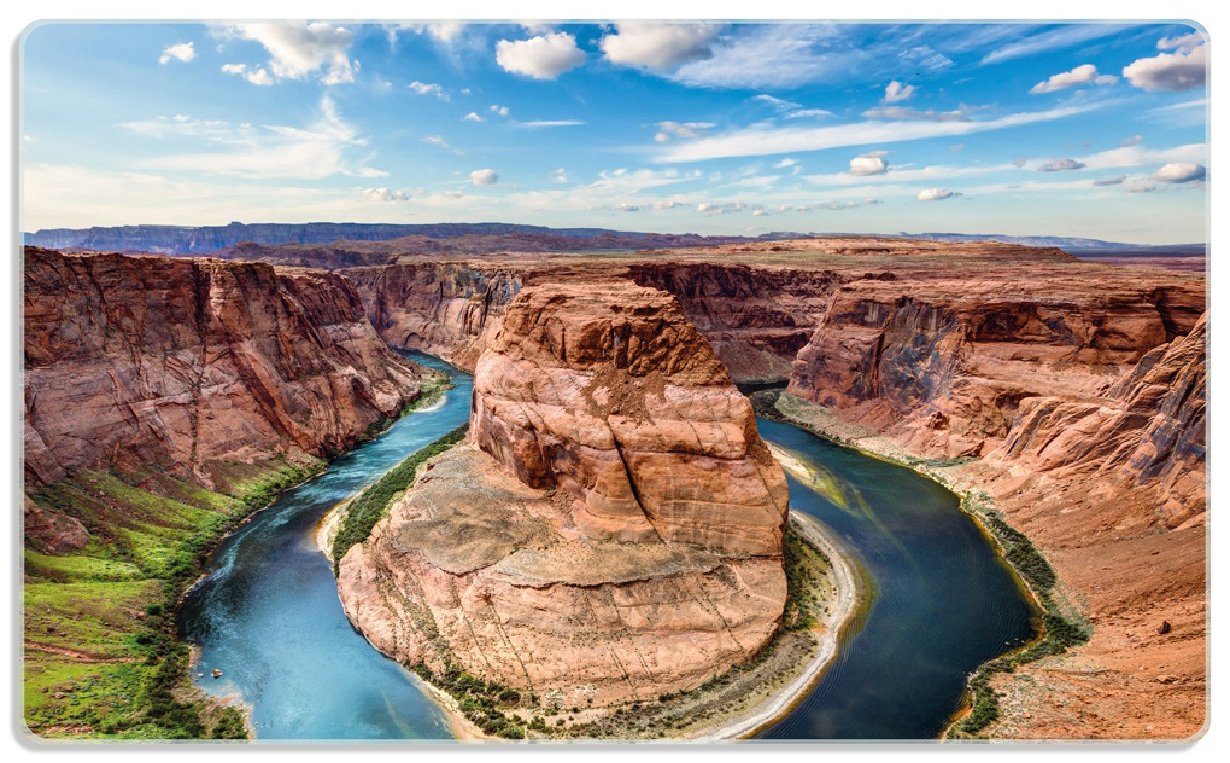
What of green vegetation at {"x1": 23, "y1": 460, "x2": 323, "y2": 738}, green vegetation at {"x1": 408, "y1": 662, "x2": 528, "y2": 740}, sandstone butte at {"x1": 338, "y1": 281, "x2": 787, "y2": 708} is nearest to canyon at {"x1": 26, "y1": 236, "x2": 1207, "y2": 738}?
sandstone butte at {"x1": 338, "y1": 281, "x2": 787, "y2": 708}

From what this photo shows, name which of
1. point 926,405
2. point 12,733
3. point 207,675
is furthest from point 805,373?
point 12,733

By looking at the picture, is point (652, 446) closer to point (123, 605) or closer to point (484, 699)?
point (484, 699)

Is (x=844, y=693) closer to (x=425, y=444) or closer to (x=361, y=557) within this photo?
(x=361, y=557)

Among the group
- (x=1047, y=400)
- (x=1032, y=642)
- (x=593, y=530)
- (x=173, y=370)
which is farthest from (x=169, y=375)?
(x=1047, y=400)

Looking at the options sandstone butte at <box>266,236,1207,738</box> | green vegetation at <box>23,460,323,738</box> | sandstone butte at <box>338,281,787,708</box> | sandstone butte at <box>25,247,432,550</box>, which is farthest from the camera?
sandstone butte at <box>25,247,432,550</box>

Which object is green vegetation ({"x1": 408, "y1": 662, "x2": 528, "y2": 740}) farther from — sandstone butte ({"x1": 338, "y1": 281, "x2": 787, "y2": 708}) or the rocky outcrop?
Answer: the rocky outcrop

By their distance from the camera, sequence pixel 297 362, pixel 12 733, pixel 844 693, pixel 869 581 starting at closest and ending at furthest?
pixel 12 733, pixel 844 693, pixel 869 581, pixel 297 362

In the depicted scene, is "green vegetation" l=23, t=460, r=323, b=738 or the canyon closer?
"green vegetation" l=23, t=460, r=323, b=738
